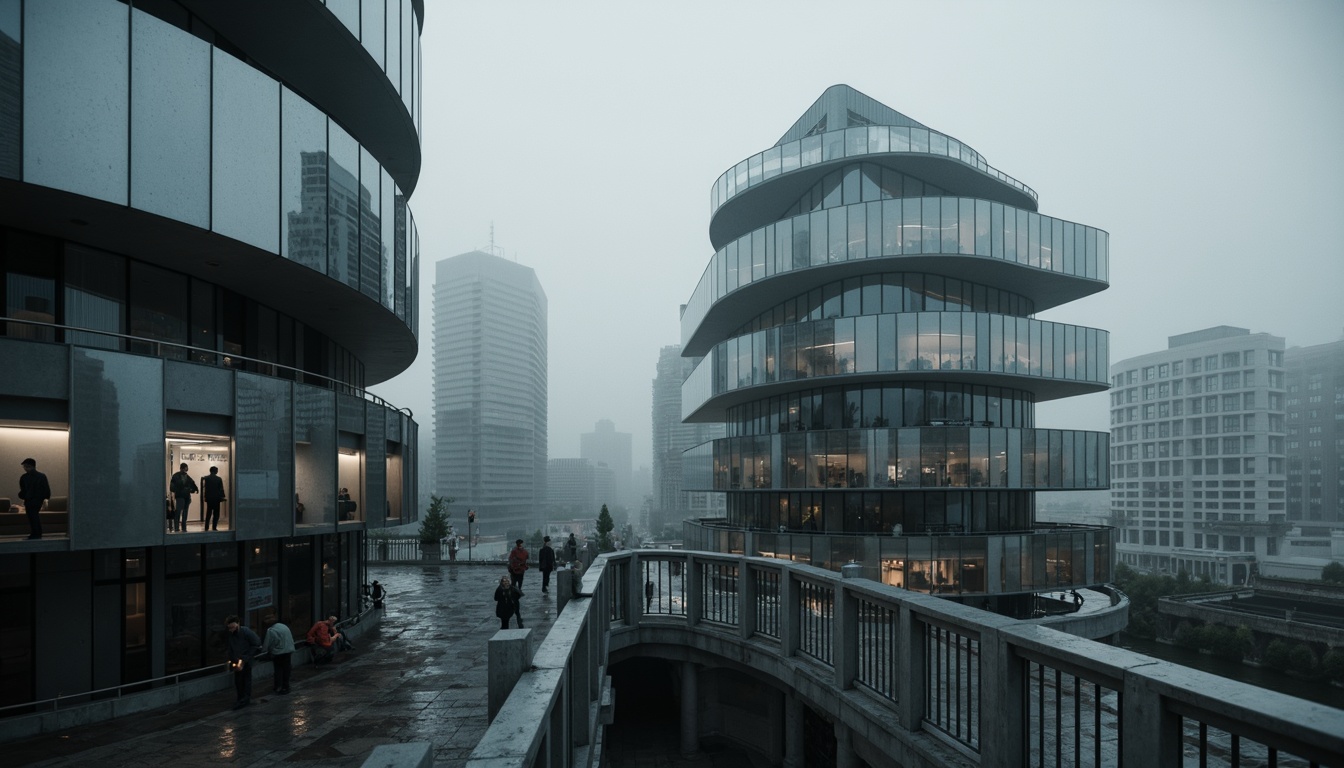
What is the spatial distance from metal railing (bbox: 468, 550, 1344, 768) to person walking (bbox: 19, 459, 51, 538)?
29.2 ft

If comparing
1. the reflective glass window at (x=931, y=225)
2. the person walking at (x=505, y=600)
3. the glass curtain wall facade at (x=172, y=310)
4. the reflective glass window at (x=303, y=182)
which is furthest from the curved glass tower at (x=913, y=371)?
the reflective glass window at (x=303, y=182)

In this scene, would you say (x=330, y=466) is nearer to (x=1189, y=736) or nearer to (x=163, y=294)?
(x=163, y=294)

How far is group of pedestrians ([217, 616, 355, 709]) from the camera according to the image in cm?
1291

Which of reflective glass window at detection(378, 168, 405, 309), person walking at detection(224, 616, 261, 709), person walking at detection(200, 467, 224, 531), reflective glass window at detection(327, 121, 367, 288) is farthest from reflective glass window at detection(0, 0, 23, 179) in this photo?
person walking at detection(224, 616, 261, 709)

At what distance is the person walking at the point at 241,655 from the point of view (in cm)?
1287

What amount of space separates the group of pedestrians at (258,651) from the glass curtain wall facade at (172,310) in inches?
57.5

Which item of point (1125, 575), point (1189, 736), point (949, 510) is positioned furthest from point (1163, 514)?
point (1189, 736)

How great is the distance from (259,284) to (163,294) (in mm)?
2057

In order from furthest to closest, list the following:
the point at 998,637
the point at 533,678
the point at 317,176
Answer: the point at 317,176
the point at 998,637
the point at 533,678

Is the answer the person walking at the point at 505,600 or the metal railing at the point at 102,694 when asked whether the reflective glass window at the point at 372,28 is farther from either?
the metal railing at the point at 102,694

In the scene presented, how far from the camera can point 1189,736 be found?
817cm

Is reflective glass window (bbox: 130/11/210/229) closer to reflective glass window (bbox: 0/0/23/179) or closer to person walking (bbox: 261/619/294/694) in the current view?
reflective glass window (bbox: 0/0/23/179)

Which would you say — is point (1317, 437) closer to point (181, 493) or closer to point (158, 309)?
point (181, 493)

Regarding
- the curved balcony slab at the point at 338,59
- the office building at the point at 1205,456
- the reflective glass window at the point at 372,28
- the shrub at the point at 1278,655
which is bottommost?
the shrub at the point at 1278,655
